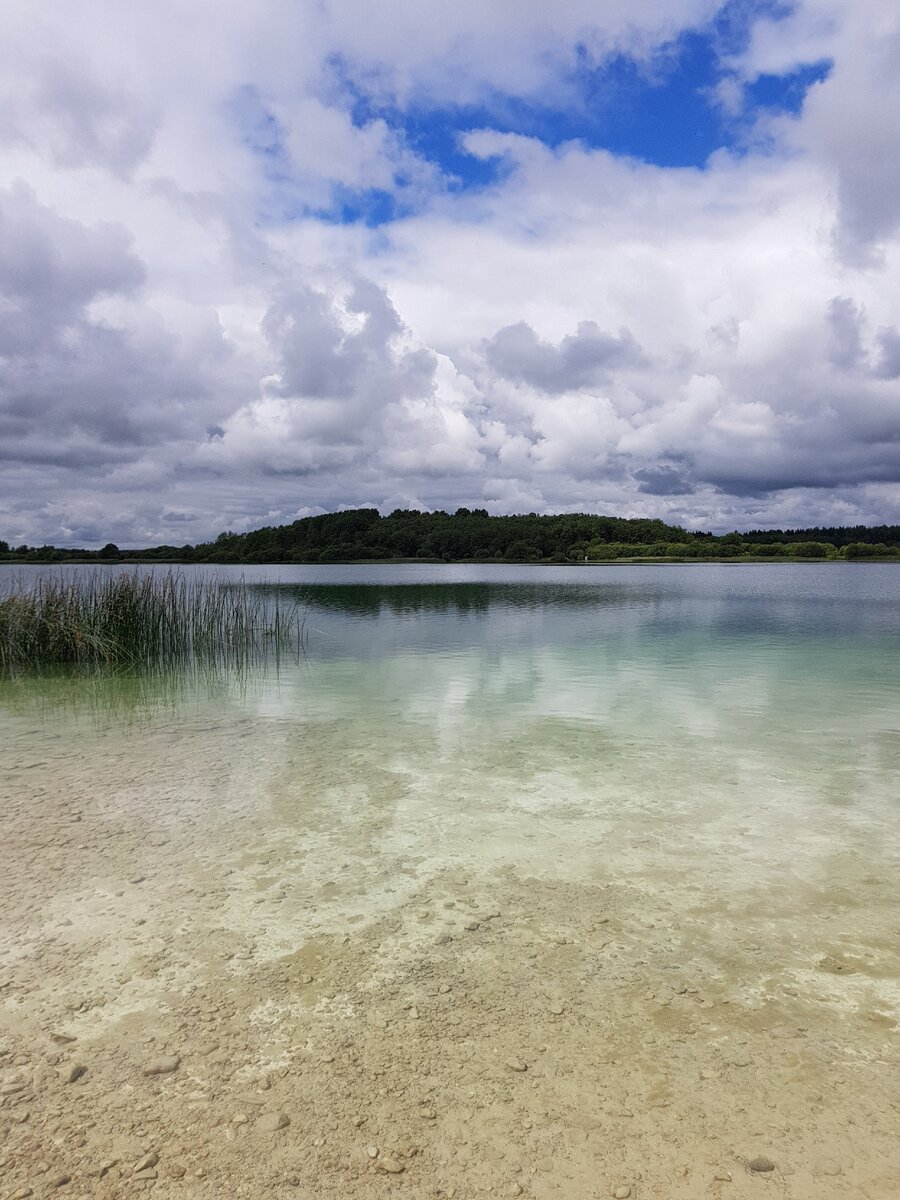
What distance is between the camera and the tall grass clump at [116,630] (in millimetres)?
17328

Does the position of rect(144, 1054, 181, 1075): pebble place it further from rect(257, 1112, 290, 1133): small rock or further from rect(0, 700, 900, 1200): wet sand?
rect(257, 1112, 290, 1133): small rock

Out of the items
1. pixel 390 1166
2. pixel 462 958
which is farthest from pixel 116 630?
pixel 390 1166

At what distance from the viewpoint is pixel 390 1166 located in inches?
106

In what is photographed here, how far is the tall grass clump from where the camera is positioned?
17328 millimetres

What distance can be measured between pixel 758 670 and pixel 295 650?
39.5 ft

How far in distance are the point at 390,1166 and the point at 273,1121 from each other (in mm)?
529

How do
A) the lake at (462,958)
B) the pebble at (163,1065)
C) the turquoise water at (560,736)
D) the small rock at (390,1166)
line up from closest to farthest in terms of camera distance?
1. the small rock at (390,1166)
2. the lake at (462,958)
3. the pebble at (163,1065)
4. the turquoise water at (560,736)

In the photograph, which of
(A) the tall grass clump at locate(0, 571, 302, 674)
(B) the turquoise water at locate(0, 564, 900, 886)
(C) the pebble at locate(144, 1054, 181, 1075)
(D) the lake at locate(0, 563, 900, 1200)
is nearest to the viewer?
(D) the lake at locate(0, 563, 900, 1200)

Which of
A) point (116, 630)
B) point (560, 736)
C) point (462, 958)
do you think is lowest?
point (560, 736)

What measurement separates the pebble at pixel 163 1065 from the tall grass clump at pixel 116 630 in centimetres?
1509

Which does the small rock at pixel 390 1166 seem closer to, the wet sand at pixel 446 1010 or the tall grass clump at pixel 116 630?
the wet sand at pixel 446 1010

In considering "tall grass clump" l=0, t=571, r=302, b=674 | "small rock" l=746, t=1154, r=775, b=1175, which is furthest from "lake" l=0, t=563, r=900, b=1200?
"tall grass clump" l=0, t=571, r=302, b=674

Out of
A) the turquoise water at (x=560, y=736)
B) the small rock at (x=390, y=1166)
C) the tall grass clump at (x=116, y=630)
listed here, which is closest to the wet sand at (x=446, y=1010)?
the small rock at (x=390, y=1166)

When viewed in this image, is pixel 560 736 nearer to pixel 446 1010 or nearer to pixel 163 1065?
pixel 446 1010
